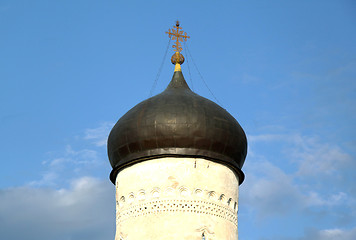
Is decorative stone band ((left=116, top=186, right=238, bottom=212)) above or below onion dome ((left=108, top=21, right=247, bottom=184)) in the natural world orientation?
below

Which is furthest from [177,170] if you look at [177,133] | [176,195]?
[177,133]

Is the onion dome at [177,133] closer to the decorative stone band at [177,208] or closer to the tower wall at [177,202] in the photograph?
the tower wall at [177,202]

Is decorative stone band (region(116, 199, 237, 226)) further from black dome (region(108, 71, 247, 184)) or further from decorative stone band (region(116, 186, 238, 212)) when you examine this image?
black dome (region(108, 71, 247, 184))

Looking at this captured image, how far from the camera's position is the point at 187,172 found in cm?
1867

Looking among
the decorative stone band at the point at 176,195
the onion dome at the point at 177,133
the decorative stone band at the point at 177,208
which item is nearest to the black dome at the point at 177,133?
the onion dome at the point at 177,133

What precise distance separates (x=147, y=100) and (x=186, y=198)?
114 inches

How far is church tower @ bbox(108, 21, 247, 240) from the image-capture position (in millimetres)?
18391

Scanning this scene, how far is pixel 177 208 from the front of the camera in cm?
1839

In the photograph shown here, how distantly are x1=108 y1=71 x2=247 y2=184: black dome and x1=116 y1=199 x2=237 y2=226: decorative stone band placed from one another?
3.67 ft

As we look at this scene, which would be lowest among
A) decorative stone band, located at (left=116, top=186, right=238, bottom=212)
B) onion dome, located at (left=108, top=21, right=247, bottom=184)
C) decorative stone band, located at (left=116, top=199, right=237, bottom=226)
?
decorative stone band, located at (left=116, top=199, right=237, bottom=226)

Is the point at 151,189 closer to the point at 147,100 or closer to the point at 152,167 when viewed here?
the point at 152,167

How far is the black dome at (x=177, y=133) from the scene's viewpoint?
18812 millimetres

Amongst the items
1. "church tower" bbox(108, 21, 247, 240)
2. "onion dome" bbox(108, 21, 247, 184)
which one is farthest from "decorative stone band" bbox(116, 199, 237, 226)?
"onion dome" bbox(108, 21, 247, 184)

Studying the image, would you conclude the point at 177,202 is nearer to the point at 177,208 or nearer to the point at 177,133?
the point at 177,208
